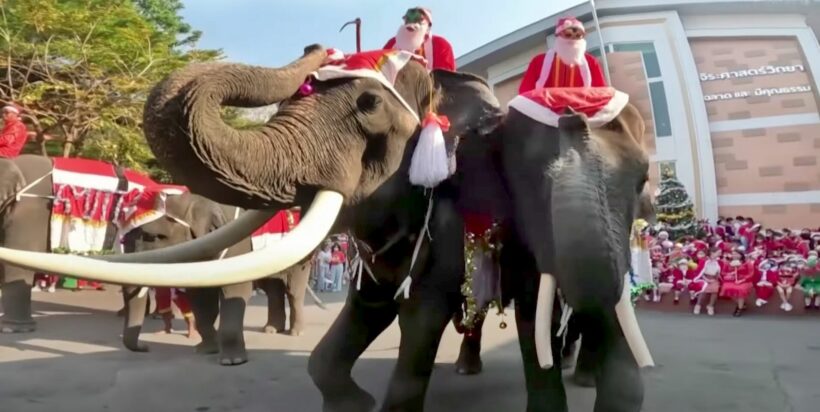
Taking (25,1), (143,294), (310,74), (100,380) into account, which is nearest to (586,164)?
(310,74)

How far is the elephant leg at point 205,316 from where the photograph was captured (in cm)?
602

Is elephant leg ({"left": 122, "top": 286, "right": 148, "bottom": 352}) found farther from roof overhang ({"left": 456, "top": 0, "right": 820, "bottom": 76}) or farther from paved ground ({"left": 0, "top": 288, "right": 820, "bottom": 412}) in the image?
roof overhang ({"left": 456, "top": 0, "right": 820, "bottom": 76})

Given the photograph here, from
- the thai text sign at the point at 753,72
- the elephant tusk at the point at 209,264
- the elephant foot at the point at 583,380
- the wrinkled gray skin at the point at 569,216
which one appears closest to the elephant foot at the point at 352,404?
the wrinkled gray skin at the point at 569,216

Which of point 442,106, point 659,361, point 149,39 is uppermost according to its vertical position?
point 149,39

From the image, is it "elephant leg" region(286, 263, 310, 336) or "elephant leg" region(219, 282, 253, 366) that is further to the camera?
"elephant leg" region(286, 263, 310, 336)

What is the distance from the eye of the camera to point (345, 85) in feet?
9.95

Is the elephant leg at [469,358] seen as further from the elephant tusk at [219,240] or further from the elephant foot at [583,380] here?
the elephant tusk at [219,240]

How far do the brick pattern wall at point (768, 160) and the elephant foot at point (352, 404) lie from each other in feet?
58.8

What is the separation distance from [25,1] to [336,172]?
1278 centimetres

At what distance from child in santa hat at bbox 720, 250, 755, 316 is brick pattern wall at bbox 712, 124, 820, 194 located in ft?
36.0

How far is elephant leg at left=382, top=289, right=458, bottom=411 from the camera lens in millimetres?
3139

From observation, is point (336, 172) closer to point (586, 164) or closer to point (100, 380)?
point (586, 164)

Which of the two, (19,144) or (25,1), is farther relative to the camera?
(25,1)

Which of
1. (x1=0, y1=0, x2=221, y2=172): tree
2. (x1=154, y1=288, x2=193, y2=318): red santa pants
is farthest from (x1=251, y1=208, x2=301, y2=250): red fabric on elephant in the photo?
(x1=0, y1=0, x2=221, y2=172): tree
